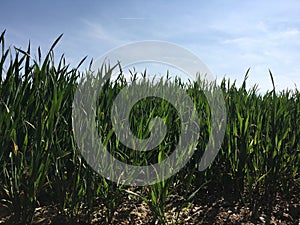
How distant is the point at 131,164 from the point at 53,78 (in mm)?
484

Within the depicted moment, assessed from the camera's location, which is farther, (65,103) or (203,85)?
(203,85)

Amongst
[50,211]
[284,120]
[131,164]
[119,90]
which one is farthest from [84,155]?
[284,120]

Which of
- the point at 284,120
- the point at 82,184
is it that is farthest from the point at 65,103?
the point at 284,120

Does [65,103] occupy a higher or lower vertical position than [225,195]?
higher

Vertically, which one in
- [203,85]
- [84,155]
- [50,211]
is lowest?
[50,211]

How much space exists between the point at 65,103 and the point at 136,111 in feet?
1.54

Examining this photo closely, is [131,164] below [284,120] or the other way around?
below

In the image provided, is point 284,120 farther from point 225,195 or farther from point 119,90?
point 119,90

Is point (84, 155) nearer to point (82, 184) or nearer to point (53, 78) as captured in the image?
point (82, 184)

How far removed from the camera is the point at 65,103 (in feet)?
5.23

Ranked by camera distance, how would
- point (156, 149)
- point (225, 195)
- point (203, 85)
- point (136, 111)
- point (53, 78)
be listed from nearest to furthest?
point (53, 78) → point (156, 149) → point (225, 195) → point (136, 111) → point (203, 85)

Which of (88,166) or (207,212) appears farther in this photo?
(207,212)

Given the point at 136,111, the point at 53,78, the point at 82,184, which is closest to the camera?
the point at 82,184

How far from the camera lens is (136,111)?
1965 millimetres
